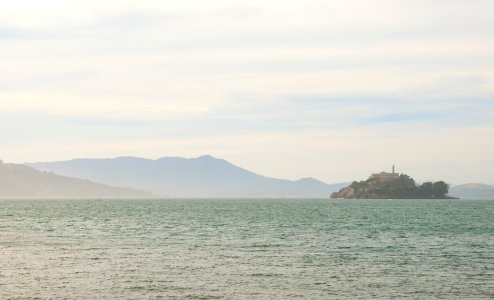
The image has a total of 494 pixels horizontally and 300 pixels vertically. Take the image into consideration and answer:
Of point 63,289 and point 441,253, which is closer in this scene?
point 63,289

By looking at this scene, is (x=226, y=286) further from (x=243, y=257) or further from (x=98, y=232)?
(x=98, y=232)

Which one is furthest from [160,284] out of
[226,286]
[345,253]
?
[345,253]

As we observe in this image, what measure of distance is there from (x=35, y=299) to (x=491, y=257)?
44.4 metres

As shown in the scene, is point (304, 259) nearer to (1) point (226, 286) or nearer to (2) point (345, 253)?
(2) point (345, 253)

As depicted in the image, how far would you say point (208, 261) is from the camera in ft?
207

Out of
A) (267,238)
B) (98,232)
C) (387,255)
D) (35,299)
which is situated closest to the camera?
(35,299)

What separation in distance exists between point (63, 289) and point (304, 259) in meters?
24.9

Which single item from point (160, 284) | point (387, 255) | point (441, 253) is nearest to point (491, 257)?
point (441, 253)

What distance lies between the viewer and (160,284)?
164 ft

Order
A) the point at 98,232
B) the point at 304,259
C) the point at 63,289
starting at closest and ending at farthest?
the point at 63,289 < the point at 304,259 < the point at 98,232

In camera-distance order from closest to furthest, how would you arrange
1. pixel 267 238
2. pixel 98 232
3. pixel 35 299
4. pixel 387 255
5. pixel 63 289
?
pixel 35 299, pixel 63 289, pixel 387 255, pixel 267 238, pixel 98 232

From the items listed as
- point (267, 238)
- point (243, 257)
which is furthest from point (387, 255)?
point (267, 238)

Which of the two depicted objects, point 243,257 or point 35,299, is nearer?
point 35,299

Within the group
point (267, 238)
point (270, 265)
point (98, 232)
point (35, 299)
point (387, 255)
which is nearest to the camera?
point (35, 299)
